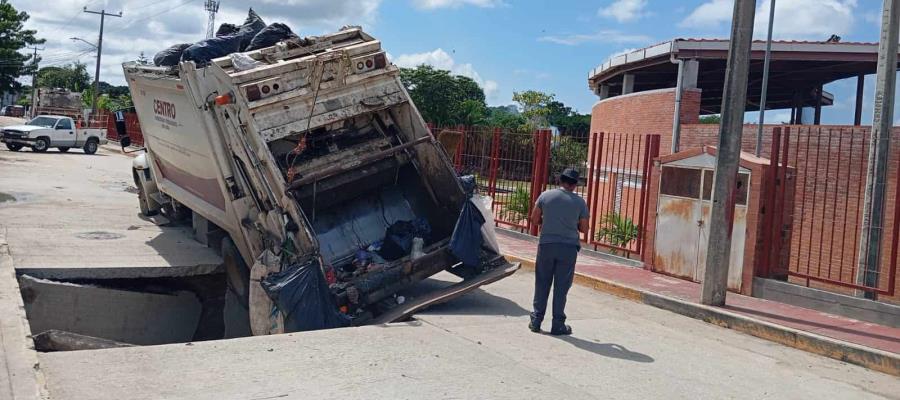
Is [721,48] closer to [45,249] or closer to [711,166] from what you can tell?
[711,166]

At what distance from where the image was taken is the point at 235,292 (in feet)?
31.2

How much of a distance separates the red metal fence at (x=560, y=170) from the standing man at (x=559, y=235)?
520 centimetres

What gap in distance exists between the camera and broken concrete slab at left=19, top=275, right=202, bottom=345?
8234mm

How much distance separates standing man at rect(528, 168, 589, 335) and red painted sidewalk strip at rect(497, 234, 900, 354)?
2.71m

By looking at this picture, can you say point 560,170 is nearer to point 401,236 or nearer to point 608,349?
point 401,236

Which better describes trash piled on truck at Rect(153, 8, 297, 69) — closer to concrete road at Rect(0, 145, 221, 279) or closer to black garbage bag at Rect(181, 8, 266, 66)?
black garbage bag at Rect(181, 8, 266, 66)

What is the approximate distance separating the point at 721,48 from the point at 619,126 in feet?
9.89

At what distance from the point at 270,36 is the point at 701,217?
6.06m

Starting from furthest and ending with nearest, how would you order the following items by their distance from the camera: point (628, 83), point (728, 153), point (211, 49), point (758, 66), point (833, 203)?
point (628, 83) → point (758, 66) → point (833, 203) → point (211, 49) → point (728, 153)

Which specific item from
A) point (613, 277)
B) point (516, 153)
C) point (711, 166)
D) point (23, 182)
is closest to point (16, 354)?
point (613, 277)

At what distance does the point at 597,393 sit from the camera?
5629 millimetres

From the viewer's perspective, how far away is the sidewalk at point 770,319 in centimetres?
751

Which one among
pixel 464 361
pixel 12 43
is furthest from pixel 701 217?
pixel 12 43

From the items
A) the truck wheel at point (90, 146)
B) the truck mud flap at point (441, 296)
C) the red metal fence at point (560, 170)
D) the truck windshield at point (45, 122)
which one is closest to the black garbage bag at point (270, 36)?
the truck mud flap at point (441, 296)
